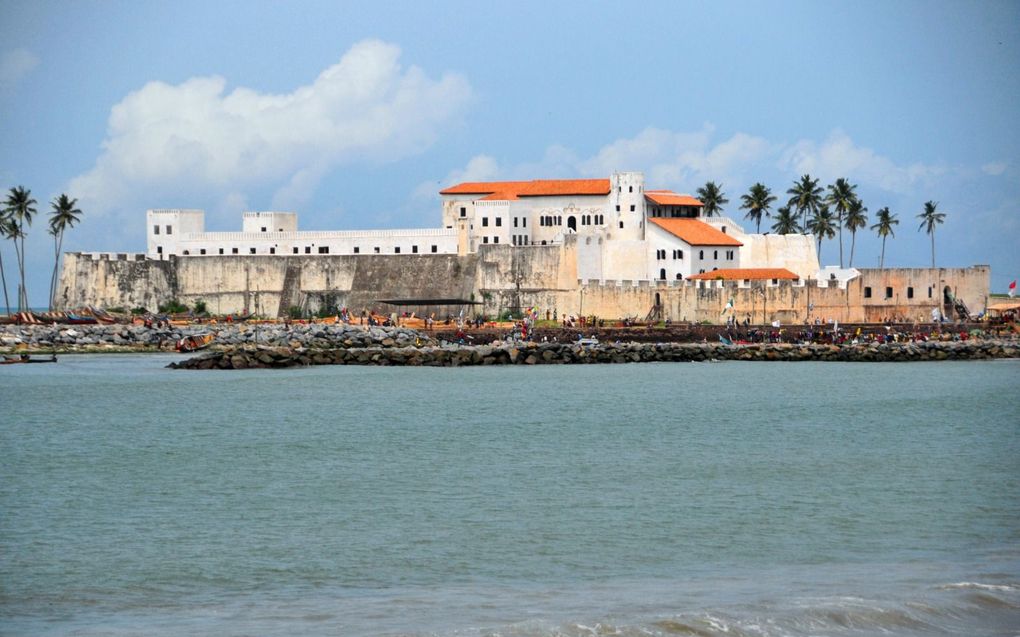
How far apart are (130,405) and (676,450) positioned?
16.0 metres

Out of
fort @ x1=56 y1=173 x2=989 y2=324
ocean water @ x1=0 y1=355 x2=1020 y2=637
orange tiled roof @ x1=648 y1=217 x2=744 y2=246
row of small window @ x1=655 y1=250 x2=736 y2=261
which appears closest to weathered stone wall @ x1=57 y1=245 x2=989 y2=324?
fort @ x1=56 y1=173 x2=989 y2=324

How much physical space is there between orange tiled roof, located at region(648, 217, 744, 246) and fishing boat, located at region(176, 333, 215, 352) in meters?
23.0

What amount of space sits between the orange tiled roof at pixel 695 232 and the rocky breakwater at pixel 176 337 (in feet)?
48.8

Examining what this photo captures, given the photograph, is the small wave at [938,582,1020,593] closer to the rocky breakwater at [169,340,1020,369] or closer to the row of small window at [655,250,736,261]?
the rocky breakwater at [169,340,1020,369]

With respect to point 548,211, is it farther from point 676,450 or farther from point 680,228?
point 676,450

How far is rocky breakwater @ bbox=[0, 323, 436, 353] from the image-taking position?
54.2m

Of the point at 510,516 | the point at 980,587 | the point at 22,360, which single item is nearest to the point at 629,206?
the point at 22,360

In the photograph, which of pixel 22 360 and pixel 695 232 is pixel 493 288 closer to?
pixel 695 232

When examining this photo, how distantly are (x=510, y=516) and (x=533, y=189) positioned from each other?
5279 cm

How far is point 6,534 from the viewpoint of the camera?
17688 mm

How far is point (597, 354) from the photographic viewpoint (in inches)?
1971

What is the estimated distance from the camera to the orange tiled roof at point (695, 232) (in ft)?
212

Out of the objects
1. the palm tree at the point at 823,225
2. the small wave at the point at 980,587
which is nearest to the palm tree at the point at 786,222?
the palm tree at the point at 823,225

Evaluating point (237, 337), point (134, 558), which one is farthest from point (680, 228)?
point (134, 558)
